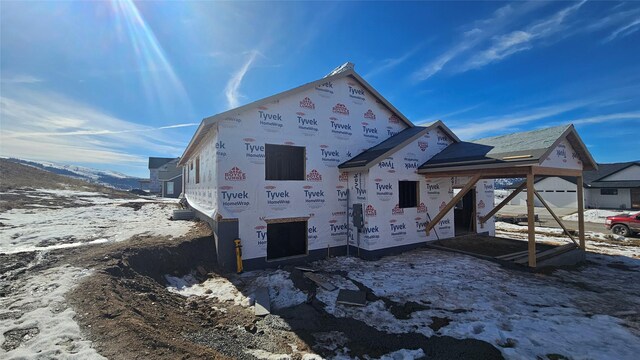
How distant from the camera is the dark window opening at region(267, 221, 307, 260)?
991 centimetres

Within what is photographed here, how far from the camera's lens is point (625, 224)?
15.5 metres

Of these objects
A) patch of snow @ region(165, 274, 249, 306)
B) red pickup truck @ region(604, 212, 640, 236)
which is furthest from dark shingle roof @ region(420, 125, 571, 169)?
red pickup truck @ region(604, 212, 640, 236)

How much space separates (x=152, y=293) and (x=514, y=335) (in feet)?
24.1

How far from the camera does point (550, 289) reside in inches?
273

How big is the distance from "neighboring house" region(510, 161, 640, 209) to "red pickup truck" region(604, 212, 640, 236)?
46.1 ft

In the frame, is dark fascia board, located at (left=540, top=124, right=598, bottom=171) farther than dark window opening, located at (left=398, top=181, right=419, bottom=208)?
No

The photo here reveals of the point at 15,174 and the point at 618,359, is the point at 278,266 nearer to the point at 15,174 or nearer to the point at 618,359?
the point at 618,359

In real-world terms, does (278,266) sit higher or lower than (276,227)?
lower

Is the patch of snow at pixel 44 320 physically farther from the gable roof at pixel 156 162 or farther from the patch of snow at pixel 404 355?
the gable roof at pixel 156 162

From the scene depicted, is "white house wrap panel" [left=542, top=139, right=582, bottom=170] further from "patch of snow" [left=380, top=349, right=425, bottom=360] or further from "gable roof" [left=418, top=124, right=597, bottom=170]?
"patch of snow" [left=380, top=349, right=425, bottom=360]

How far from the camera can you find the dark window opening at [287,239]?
9914 mm

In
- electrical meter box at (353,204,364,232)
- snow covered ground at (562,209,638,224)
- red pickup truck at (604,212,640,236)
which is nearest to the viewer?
electrical meter box at (353,204,364,232)

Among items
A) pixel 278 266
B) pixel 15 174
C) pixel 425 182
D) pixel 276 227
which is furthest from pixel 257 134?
pixel 15 174

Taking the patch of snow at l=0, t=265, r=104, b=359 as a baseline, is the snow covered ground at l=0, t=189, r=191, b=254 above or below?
above
